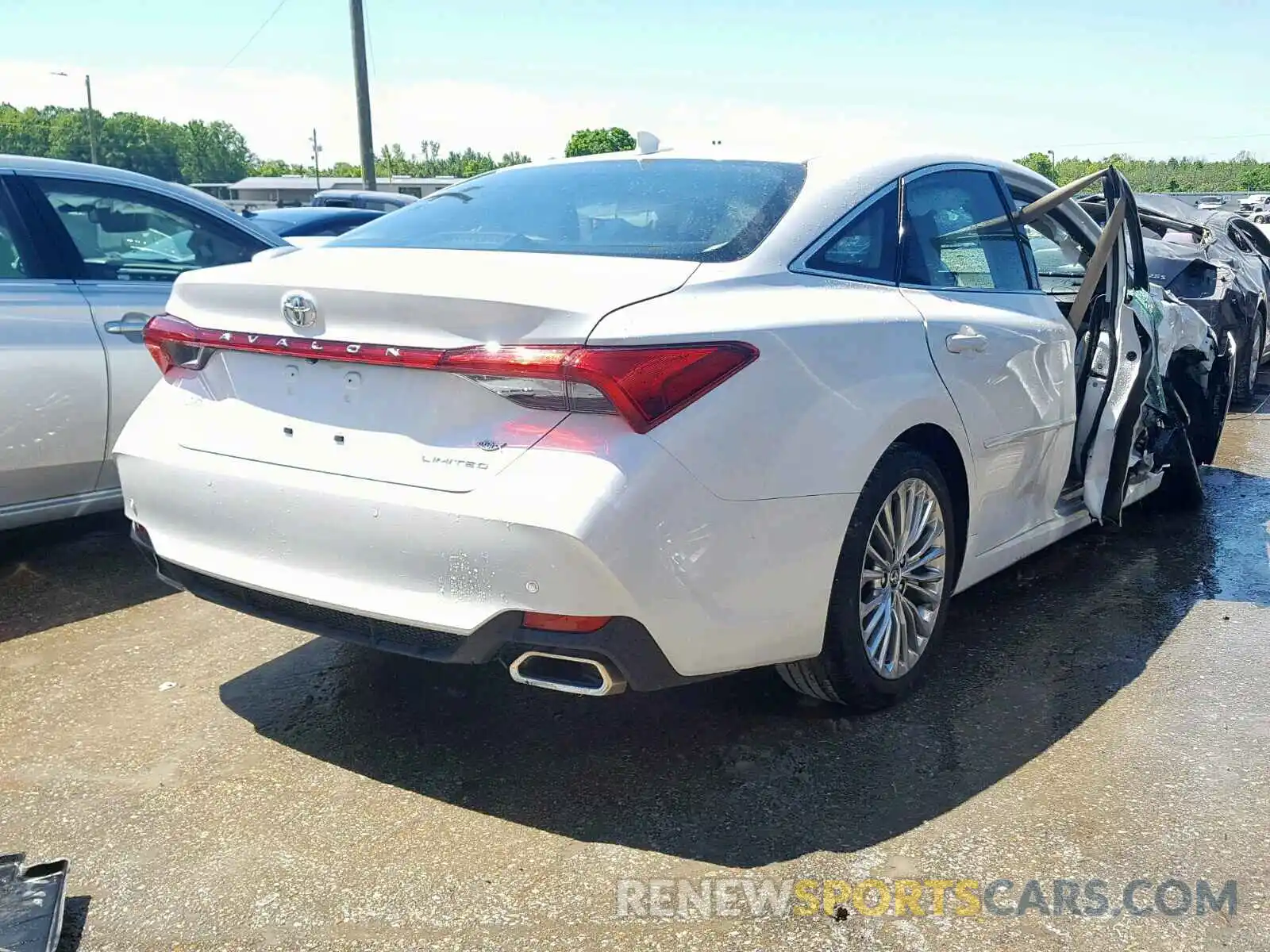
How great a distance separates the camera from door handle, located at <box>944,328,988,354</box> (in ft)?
11.3

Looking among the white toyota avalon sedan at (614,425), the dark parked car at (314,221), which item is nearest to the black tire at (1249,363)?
the white toyota avalon sedan at (614,425)

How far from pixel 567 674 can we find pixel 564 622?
0.15 meters

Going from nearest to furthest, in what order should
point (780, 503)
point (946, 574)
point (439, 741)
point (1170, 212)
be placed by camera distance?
point (780, 503), point (439, 741), point (946, 574), point (1170, 212)

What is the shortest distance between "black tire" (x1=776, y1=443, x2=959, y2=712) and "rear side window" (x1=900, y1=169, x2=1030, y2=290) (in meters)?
0.60

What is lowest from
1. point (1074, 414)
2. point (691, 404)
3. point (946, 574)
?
point (946, 574)

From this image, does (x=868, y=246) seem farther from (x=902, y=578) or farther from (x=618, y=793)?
(x=618, y=793)

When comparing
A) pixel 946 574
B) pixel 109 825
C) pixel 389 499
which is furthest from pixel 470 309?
pixel 946 574

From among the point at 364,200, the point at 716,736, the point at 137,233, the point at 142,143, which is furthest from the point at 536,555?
the point at 142,143

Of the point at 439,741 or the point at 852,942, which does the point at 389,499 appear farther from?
the point at 852,942

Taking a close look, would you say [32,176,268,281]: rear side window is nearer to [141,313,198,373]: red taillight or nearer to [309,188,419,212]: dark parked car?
[141,313,198,373]: red taillight

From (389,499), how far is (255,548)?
458 mm

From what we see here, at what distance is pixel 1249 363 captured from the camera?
884 centimetres

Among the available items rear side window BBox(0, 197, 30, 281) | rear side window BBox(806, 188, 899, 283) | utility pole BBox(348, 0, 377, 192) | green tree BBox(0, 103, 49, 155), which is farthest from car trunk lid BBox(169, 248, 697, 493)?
green tree BBox(0, 103, 49, 155)

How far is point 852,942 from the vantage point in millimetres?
2365
